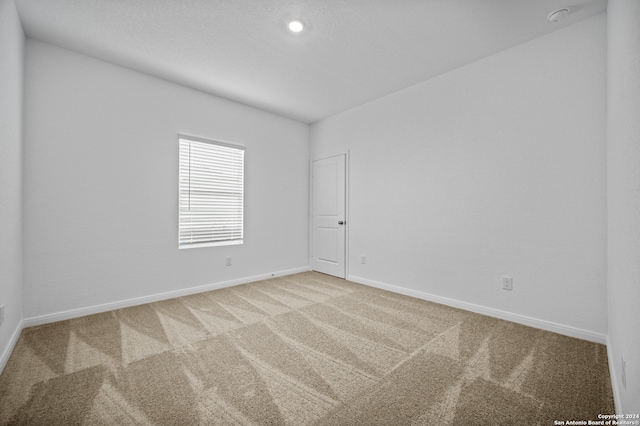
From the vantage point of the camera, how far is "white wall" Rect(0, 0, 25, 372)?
1989 millimetres

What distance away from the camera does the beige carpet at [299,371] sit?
1.52 meters

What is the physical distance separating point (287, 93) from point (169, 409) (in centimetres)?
377

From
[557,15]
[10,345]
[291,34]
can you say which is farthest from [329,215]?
[10,345]

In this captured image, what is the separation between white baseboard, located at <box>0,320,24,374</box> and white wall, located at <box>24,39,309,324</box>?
0.63ft

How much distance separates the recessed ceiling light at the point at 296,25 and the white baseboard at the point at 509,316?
3.34 meters

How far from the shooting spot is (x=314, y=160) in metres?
5.21

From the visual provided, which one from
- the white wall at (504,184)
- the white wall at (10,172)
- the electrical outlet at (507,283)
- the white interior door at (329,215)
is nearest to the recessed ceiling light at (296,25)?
the white wall at (504,184)

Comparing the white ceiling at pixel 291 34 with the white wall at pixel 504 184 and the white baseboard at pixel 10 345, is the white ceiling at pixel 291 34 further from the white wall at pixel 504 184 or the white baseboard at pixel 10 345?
the white baseboard at pixel 10 345

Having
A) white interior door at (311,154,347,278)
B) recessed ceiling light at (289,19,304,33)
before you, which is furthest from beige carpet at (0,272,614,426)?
recessed ceiling light at (289,19,304,33)

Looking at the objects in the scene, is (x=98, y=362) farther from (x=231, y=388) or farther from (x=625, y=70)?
(x=625, y=70)

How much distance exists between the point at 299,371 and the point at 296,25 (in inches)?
114

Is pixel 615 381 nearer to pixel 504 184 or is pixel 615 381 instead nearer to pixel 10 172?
pixel 504 184

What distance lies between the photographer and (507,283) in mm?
2871

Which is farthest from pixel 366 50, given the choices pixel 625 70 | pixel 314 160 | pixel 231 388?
pixel 231 388
